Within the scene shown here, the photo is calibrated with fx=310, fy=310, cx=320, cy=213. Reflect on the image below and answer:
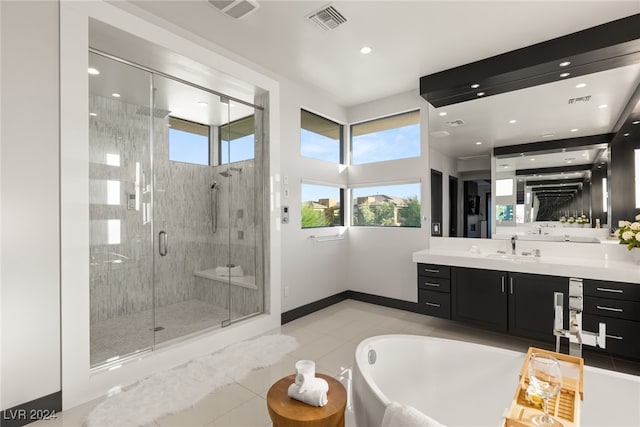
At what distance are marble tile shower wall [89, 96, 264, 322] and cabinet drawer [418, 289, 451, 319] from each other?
6.25 ft

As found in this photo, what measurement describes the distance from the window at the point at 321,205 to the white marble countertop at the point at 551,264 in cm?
146

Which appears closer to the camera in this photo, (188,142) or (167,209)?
(167,209)

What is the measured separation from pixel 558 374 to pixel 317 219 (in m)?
3.36

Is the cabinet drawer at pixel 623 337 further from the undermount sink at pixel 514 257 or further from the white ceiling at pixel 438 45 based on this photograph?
the white ceiling at pixel 438 45

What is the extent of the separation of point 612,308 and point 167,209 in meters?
4.49

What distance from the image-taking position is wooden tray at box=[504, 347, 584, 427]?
3.89 feet

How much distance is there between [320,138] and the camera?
453 centimetres

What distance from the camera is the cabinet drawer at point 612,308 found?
8.11 ft

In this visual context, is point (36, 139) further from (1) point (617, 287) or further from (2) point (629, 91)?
(2) point (629, 91)

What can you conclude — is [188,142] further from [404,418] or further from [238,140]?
[404,418]

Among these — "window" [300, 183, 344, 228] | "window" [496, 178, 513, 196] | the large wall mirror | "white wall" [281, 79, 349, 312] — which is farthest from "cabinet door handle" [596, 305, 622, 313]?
"window" [300, 183, 344, 228]

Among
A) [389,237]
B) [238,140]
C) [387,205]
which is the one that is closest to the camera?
[238,140]

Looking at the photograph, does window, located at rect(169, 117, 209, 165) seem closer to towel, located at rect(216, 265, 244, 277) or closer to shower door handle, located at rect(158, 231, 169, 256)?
shower door handle, located at rect(158, 231, 169, 256)

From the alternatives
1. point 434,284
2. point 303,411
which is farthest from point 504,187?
point 303,411
